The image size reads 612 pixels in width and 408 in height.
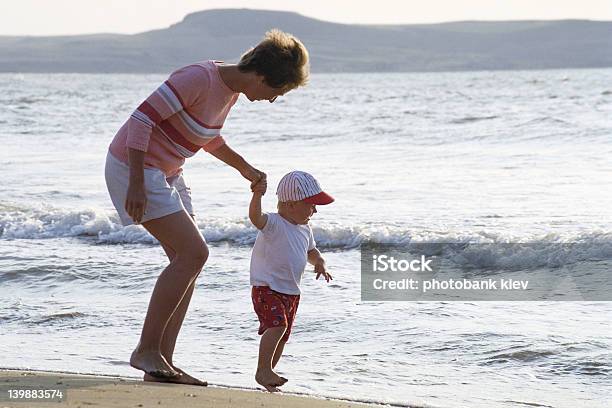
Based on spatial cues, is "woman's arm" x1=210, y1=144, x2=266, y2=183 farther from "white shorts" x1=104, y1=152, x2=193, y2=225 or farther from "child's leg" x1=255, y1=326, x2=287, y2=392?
"child's leg" x1=255, y1=326, x2=287, y2=392

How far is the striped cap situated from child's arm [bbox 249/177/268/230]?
0.41ft

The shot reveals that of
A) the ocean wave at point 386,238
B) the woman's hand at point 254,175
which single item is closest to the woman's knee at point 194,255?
the woman's hand at point 254,175

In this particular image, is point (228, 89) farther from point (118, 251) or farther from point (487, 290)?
point (118, 251)

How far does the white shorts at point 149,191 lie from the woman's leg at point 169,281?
41 millimetres

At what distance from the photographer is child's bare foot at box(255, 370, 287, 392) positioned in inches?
195

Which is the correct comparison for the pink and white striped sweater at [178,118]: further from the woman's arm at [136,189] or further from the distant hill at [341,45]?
the distant hill at [341,45]

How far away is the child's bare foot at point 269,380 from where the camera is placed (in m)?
4.95

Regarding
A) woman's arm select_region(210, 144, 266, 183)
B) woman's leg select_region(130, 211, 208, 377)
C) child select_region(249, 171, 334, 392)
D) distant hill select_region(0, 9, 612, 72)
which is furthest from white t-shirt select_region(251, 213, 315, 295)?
distant hill select_region(0, 9, 612, 72)

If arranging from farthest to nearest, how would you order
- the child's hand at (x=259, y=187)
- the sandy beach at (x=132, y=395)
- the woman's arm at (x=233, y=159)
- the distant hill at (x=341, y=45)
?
the distant hill at (x=341, y=45)
the woman's arm at (x=233, y=159)
the child's hand at (x=259, y=187)
the sandy beach at (x=132, y=395)

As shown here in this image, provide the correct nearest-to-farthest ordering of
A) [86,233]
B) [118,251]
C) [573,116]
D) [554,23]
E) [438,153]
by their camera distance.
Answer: [118,251], [86,233], [438,153], [573,116], [554,23]

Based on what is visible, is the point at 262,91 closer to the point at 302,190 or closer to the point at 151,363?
the point at 302,190

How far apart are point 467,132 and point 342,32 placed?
152m

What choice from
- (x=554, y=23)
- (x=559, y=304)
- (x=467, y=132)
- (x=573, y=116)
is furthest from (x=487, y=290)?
(x=554, y=23)

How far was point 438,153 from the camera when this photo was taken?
19422mm
